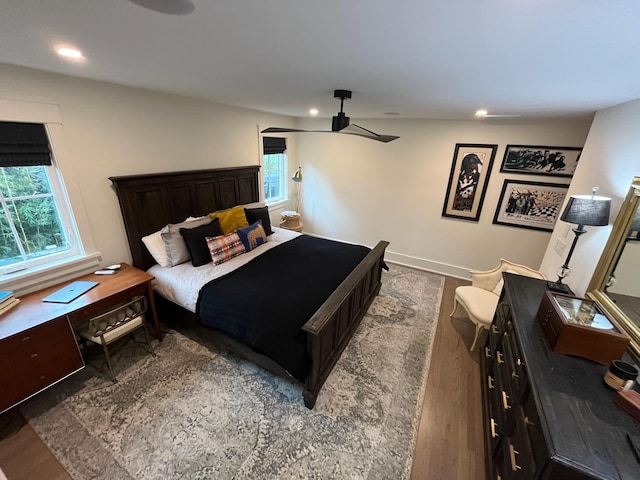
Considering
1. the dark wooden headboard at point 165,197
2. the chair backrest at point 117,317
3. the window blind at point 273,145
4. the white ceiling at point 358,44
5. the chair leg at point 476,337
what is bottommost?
the chair leg at point 476,337

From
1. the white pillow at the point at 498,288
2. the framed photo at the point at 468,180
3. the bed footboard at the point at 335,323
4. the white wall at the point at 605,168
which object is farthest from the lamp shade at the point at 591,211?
the framed photo at the point at 468,180

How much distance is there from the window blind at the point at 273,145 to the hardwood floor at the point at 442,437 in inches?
149

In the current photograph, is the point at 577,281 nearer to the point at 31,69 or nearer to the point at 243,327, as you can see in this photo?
the point at 243,327

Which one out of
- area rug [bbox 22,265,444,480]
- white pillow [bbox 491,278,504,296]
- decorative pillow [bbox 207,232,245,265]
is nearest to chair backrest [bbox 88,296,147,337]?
area rug [bbox 22,265,444,480]

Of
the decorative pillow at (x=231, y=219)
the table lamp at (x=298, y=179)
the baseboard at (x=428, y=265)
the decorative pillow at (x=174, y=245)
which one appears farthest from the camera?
the table lamp at (x=298, y=179)

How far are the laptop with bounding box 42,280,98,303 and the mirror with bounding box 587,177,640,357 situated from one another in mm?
3718

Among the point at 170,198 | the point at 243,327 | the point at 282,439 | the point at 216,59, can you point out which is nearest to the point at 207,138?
the point at 170,198

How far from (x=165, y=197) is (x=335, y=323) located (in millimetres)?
2309

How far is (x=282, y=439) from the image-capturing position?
70.6 inches

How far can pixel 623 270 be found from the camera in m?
1.63

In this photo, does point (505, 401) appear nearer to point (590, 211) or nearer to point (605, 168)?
point (590, 211)

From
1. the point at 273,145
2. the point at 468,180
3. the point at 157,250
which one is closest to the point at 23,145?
the point at 157,250

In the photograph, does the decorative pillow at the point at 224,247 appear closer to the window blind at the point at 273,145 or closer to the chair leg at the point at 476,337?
the window blind at the point at 273,145

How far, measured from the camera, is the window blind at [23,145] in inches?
73.1
